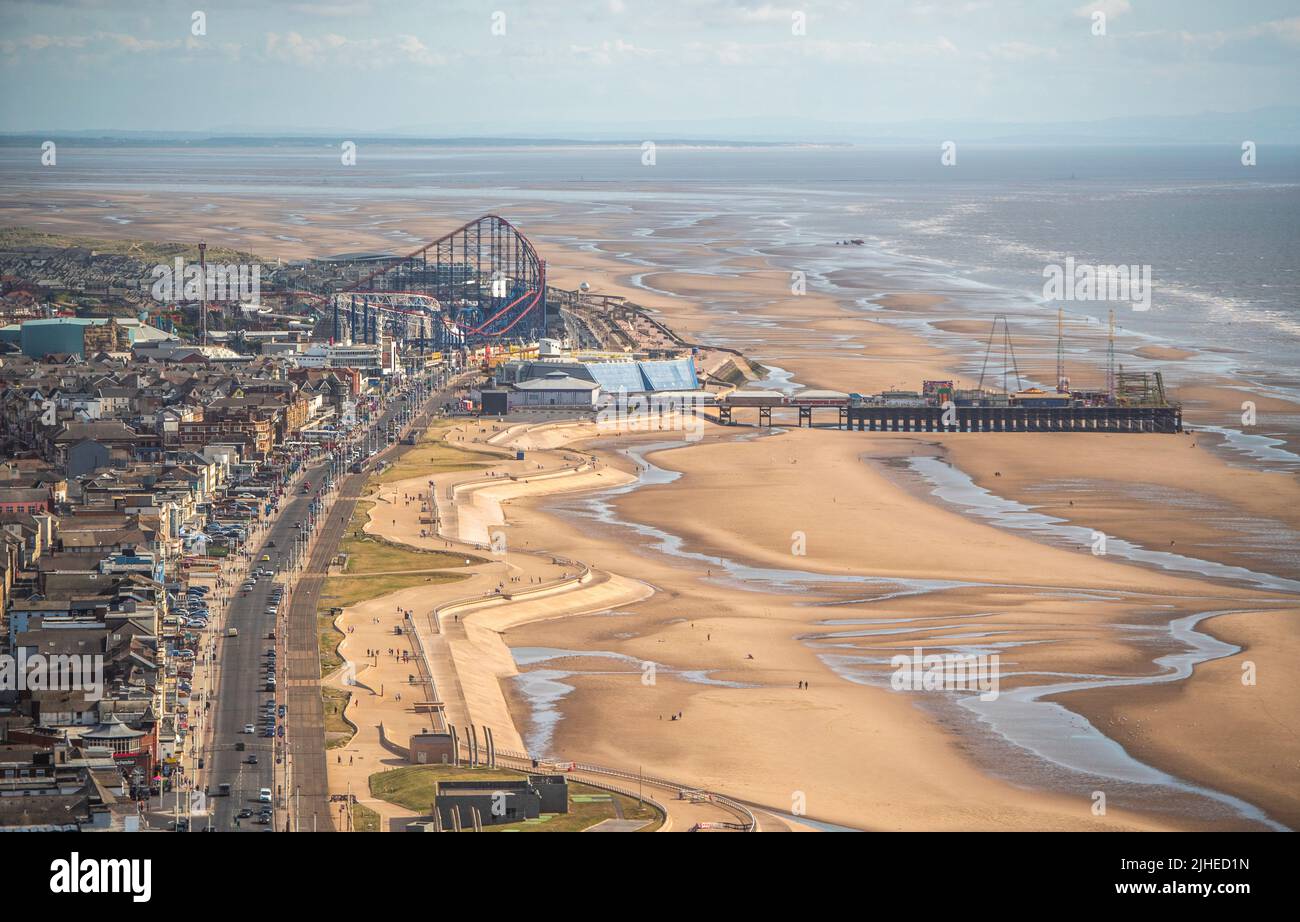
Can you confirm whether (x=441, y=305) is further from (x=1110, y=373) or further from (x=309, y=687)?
(x=309, y=687)

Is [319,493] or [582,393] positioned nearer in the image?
[319,493]

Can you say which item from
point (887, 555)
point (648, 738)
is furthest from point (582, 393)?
point (648, 738)

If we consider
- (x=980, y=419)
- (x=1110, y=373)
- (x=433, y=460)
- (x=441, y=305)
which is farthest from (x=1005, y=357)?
(x=433, y=460)

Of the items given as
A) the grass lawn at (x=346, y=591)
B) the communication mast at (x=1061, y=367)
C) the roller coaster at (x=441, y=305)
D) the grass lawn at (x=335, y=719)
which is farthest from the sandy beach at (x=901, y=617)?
the roller coaster at (x=441, y=305)

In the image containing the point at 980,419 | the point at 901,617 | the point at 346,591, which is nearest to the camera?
the point at 901,617

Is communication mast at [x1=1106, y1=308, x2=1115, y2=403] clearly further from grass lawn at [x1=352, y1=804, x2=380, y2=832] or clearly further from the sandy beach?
grass lawn at [x1=352, y1=804, x2=380, y2=832]

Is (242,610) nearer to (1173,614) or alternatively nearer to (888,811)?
(888,811)
